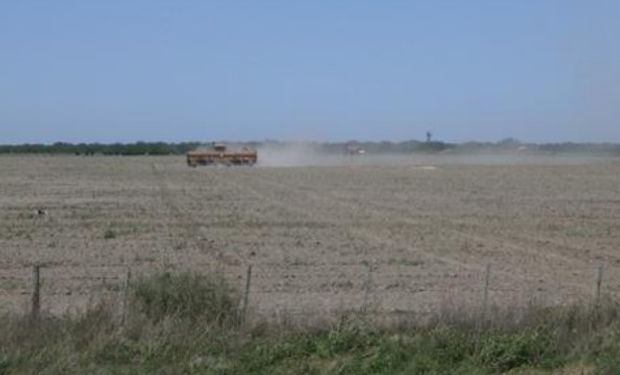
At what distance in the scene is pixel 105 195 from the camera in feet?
173

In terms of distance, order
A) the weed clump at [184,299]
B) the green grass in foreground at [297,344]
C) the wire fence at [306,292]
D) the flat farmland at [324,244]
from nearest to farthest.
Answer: the green grass in foreground at [297,344], the weed clump at [184,299], the wire fence at [306,292], the flat farmland at [324,244]

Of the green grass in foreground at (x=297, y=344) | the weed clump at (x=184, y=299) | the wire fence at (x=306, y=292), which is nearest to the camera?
the green grass in foreground at (x=297, y=344)

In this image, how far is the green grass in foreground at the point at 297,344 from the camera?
11305mm

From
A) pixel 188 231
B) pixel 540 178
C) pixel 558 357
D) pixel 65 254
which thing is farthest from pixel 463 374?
pixel 540 178

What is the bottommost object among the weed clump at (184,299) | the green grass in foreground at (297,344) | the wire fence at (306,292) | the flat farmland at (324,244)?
the flat farmland at (324,244)

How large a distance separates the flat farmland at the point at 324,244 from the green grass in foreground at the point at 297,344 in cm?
195

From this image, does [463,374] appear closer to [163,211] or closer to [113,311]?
[113,311]

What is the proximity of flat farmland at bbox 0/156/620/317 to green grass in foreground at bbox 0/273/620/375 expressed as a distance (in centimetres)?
195

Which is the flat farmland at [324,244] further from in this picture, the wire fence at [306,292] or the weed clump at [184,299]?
the weed clump at [184,299]

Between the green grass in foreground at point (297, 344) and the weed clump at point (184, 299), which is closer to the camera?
the green grass in foreground at point (297, 344)

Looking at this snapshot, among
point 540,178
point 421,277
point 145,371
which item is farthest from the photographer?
point 540,178

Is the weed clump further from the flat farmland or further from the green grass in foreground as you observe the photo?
the flat farmland

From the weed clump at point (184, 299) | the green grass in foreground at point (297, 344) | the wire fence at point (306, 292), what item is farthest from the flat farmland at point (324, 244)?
the green grass in foreground at point (297, 344)

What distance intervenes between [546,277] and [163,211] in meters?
21.5
